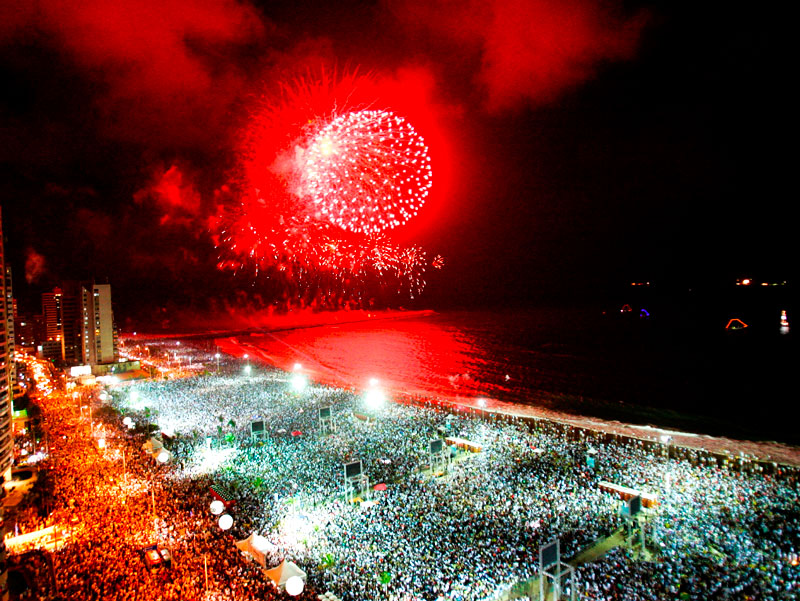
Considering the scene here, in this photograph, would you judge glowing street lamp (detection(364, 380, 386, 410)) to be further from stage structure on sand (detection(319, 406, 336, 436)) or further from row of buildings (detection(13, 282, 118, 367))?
row of buildings (detection(13, 282, 118, 367))

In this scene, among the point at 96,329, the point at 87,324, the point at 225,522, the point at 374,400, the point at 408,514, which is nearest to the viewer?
the point at 225,522

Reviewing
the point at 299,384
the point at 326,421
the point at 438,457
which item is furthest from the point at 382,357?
the point at 438,457

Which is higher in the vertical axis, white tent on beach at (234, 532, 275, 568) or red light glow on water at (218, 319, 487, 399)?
white tent on beach at (234, 532, 275, 568)

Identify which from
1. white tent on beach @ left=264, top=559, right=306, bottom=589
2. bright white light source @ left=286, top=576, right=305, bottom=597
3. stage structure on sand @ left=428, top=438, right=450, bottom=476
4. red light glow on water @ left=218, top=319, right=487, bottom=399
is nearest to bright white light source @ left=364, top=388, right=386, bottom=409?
red light glow on water @ left=218, top=319, right=487, bottom=399

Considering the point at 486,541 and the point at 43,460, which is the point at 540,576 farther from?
the point at 43,460

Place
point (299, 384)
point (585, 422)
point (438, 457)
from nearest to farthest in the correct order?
point (438, 457) → point (585, 422) → point (299, 384)

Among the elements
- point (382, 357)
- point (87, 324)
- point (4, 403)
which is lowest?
point (382, 357)

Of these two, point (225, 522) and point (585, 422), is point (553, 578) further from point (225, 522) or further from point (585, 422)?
point (585, 422)

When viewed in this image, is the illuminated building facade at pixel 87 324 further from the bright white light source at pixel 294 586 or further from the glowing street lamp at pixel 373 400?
the bright white light source at pixel 294 586
